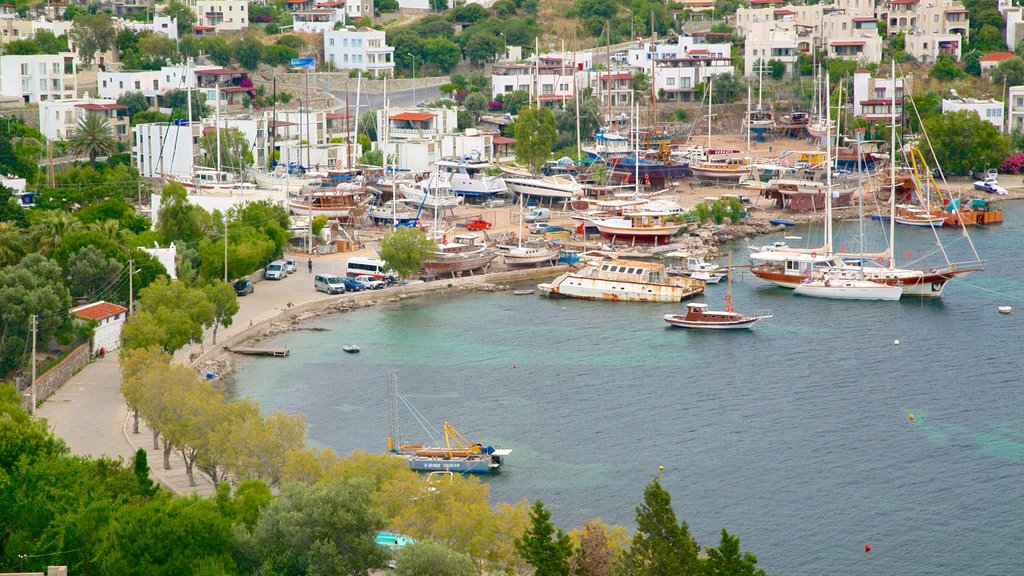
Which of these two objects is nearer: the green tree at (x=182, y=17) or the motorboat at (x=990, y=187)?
the motorboat at (x=990, y=187)

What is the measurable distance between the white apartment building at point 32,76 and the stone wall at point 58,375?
40.8 metres

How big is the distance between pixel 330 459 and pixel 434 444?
267 inches

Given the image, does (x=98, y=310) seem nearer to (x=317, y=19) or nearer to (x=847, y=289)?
(x=847, y=289)

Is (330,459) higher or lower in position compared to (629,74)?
lower

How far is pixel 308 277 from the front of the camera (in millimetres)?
50250

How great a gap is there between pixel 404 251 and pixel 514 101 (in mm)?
34614

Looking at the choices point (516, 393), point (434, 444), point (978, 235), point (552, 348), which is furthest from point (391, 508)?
point (978, 235)

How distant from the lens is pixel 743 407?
120ft

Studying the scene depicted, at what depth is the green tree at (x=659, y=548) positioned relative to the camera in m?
22.2

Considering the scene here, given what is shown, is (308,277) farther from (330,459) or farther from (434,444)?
(330,459)

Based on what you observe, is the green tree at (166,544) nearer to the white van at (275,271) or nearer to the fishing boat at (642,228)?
the white van at (275,271)

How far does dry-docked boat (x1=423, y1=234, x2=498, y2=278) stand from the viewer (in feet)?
167

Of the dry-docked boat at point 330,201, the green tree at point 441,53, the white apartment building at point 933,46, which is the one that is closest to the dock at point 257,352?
the dry-docked boat at point 330,201

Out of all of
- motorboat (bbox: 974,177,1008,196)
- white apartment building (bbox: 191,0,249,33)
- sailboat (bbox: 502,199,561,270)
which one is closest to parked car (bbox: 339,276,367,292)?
sailboat (bbox: 502,199,561,270)
